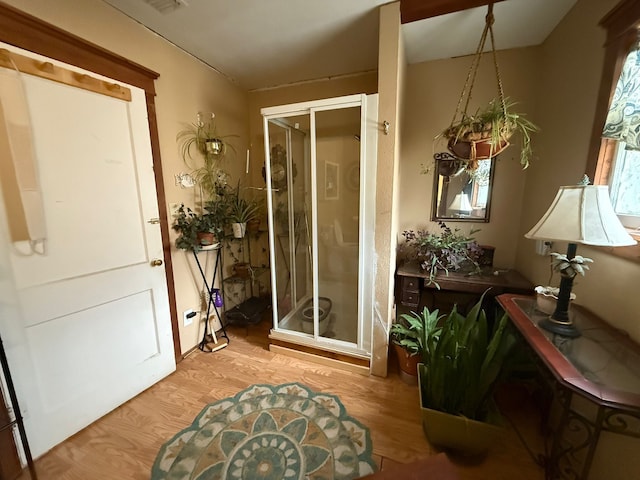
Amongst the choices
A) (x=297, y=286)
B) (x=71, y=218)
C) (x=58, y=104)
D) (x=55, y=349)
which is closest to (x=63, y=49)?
(x=58, y=104)

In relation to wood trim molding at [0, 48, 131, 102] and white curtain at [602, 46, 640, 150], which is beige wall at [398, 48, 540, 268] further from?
wood trim molding at [0, 48, 131, 102]

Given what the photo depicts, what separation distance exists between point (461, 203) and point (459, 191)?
0.11 m

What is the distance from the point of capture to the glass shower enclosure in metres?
1.87

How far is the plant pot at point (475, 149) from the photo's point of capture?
144 centimetres

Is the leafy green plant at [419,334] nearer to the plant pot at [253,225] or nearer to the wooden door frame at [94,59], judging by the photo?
the plant pot at [253,225]

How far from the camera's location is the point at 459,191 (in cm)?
219

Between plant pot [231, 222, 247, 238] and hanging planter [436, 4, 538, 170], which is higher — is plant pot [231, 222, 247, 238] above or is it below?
below

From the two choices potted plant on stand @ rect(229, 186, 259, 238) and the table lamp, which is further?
potted plant on stand @ rect(229, 186, 259, 238)

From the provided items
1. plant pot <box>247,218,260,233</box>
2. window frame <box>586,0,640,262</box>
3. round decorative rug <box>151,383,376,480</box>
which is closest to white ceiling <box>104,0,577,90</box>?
window frame <box>586,0,640,262</box>

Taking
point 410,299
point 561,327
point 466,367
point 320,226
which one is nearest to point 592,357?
point 561,327

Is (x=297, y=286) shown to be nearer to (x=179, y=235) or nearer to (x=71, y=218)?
(x=179, y=235)

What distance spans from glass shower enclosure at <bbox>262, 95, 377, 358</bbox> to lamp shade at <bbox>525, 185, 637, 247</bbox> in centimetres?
96

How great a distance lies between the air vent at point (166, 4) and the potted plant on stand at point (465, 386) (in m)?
2.39

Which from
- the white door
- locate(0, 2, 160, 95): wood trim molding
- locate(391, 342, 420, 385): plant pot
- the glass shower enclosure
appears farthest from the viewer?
the glass shower enclosure
